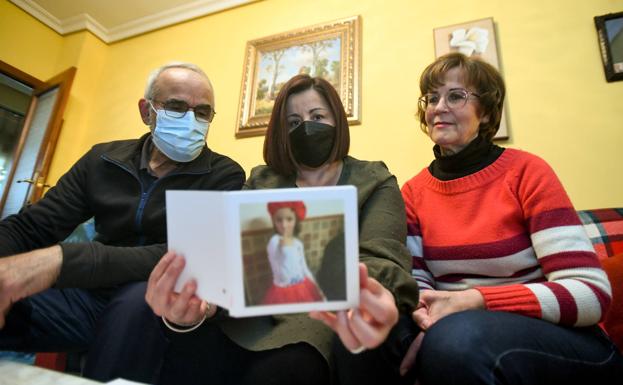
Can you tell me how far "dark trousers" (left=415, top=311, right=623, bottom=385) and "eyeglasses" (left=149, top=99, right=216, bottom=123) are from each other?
2.94 ft

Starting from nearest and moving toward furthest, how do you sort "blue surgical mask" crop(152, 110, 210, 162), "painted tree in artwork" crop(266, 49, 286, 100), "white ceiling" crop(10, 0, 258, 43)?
"blue surgical mask" crop(152, 110, 210, 162), "painted tree in artwork" crop(266, 49, 286, 100), "white ceiling" crop(10, 0, 258, 43)

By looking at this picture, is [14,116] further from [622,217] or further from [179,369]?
Answer: [622,217]

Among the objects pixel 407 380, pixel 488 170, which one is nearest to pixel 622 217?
pixel 488 170

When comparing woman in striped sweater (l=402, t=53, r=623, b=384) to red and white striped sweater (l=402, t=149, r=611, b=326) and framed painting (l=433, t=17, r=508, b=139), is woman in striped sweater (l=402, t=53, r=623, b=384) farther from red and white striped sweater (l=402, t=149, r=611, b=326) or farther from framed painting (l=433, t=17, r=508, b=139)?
framed painting (l=433, t=17, r=508, b=139)

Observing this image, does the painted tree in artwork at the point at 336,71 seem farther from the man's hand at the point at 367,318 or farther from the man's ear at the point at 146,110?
the man's hand at the point at 367,318

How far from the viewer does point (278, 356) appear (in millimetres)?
618

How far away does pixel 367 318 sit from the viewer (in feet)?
1.60

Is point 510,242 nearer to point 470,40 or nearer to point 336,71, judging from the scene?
point 470,40

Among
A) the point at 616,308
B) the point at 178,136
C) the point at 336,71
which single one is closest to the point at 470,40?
the point at 336,71

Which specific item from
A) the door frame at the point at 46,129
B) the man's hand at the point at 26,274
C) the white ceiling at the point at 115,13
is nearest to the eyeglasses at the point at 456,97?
the man's hand at the point at 26,274

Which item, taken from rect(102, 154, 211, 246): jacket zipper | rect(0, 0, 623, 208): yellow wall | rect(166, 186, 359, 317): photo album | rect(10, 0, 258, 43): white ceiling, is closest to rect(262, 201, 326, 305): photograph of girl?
rect(166, 186, 359, 317): photo album

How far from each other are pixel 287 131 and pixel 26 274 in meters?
0.65

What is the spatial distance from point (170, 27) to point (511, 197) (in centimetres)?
251

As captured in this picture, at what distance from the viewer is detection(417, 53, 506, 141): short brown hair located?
91cm
